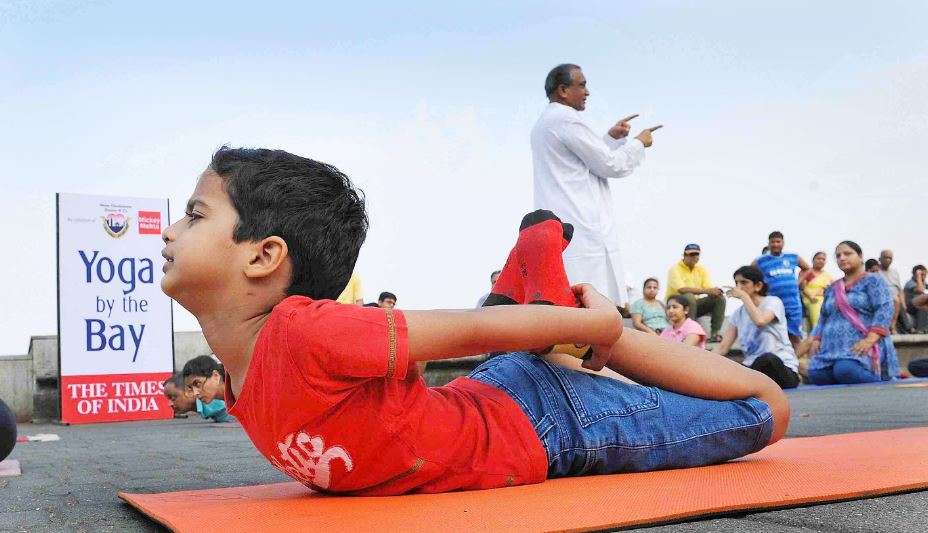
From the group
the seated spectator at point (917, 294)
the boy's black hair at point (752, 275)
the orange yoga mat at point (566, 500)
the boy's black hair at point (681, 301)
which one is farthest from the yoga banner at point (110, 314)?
the seated spectator at point (917, 294)

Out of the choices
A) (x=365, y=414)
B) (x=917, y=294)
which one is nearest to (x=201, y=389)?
(x=365, y=414)

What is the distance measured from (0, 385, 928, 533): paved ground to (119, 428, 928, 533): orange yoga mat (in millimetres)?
62

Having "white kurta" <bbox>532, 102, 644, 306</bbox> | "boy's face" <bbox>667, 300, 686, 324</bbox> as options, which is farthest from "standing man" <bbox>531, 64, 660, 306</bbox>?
"boy's face" <bbox>667, 300, 686, 324</bbox>

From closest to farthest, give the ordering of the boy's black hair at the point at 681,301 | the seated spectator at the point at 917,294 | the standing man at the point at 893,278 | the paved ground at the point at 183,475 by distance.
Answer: the paved ground at the point at 183,475 → the boy's black hair at the point at 681,301 → the standing man at the point at 893,278 → the seated spectator at the point at 917,294

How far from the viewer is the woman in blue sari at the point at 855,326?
9.40 meters

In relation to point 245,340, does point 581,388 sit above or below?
below

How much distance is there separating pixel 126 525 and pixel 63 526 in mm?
150

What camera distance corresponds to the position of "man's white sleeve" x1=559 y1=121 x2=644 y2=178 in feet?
17.7

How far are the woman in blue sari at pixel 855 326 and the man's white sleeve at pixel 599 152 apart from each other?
4.65 meters

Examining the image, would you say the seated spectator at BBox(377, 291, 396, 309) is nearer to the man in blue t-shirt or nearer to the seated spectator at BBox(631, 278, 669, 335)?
the seated spectator at BBox(631, 278, 669, 335)

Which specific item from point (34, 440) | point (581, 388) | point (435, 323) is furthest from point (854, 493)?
point (34, 440)

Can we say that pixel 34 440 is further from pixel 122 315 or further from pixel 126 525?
pixel 126 525

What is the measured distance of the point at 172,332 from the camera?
383 inches

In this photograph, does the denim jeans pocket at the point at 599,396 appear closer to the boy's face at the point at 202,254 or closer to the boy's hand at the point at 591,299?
the boy's hand at the point at 591,299
